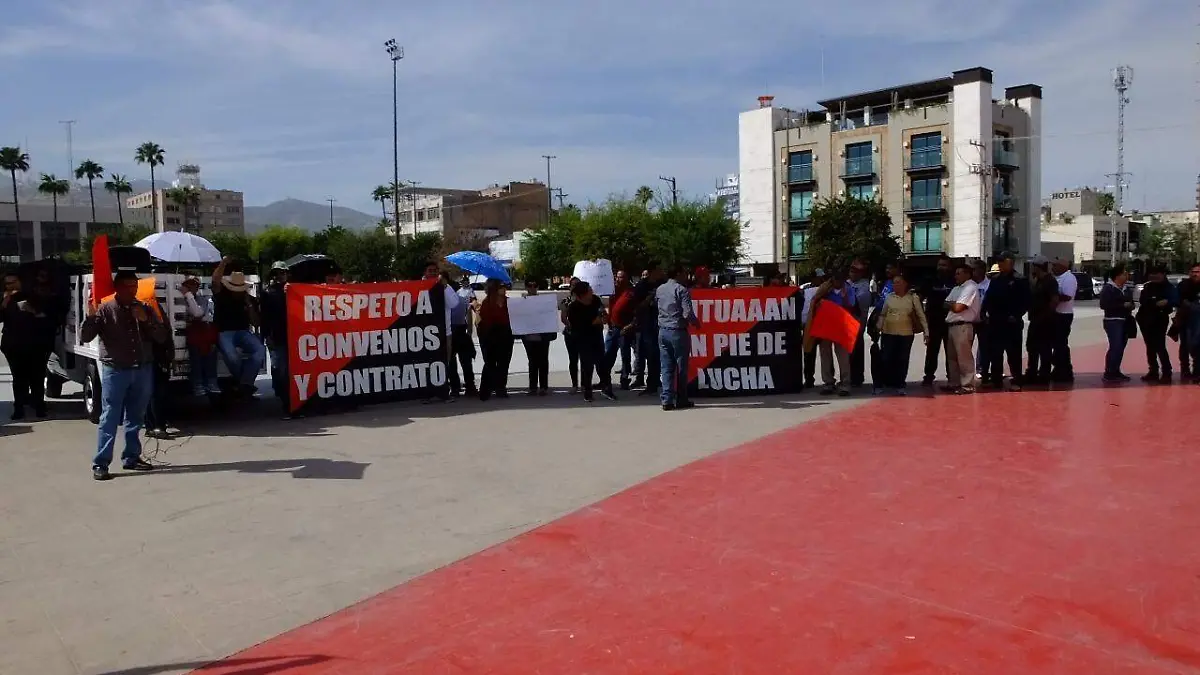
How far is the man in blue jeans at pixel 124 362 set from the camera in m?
7.57

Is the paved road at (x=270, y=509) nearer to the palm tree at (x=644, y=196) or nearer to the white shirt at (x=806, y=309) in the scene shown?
the white shirt at (x=806, y=309)

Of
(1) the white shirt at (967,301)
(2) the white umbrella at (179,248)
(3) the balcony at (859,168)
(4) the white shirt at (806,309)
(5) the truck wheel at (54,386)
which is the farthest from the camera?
(3) the balcony at (859,168)

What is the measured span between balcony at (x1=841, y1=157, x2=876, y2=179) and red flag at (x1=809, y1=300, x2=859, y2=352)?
5849 cm

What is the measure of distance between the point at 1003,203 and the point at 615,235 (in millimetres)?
28271

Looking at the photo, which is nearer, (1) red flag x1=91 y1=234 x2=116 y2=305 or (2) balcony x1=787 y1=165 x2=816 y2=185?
(1) red flag x1=91 y1=234 x2=116 y2=305

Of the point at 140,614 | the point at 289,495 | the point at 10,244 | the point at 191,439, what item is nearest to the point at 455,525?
the point at 289,495

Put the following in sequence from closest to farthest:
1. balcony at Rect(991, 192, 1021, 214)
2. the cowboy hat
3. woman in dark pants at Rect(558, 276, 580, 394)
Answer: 1. the cowboy hat
2. woman in dark pants at Rect(558, 276, 580, 394)
3. balcony at Rect(991, 192, 1021, 214)

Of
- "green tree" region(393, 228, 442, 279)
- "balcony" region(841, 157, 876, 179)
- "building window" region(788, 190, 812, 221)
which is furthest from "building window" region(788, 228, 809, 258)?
"green tree" region(393, 228, 442, 279)

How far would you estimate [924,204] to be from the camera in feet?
214

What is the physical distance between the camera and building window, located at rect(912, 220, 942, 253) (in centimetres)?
6569

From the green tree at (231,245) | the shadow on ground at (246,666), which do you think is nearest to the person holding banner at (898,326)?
the shadow on ground at (246,666)

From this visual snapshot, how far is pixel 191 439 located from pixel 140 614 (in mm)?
5105

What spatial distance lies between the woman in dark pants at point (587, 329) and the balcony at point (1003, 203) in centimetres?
5924

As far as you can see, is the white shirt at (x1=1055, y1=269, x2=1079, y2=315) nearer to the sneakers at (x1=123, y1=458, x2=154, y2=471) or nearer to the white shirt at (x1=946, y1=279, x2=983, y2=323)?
the white shirt at (x1=946, y1=279, x2=983, y2=323)
